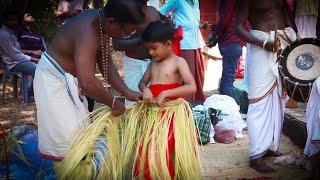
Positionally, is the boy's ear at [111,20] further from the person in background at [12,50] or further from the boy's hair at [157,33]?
the person in background at [12,50]

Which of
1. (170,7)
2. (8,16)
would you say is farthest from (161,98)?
(8,16)

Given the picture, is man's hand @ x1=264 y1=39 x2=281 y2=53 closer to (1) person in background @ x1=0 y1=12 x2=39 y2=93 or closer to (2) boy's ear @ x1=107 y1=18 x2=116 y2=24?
(2) boy's ear @ x1=107 y1=18 x2=116 y2=24

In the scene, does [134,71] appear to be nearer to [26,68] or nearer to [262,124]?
[262,124]

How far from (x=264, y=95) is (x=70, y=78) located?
210cm

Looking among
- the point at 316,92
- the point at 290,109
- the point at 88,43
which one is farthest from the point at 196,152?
the point at 290,109

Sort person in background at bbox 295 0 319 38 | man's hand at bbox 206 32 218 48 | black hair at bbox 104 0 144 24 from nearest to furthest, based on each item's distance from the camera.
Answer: black hair at bbox 104 0 144 24, person in background at bbox 295 0 319 38, man's hand at bbox 206 32 218 48

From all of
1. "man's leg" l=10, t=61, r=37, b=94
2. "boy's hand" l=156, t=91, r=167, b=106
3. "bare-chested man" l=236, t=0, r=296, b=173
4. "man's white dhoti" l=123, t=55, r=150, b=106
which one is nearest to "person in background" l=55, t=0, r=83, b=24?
"man's leg" l=10, t=61, r=37, b=94

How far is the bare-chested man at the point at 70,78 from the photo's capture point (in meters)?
2.94

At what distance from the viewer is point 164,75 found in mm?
3738

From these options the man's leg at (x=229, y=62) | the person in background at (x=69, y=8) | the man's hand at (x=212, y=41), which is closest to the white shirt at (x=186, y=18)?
the man's hand at (x=212, y=41)

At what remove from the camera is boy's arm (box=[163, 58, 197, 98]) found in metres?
3.51

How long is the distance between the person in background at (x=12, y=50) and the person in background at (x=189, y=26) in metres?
2.85

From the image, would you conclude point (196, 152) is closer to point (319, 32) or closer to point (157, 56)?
→ point (157, 56)

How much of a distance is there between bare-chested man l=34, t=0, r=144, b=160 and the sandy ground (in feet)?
5.78
